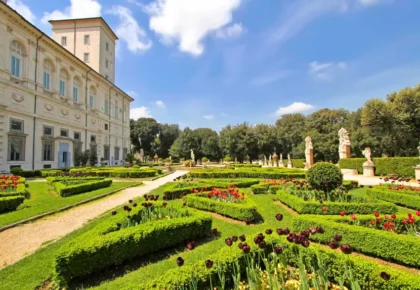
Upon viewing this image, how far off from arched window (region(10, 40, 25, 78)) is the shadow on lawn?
27006 mm

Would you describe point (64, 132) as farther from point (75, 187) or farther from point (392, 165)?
point (392, 165)

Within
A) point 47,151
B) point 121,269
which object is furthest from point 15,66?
point 121,269

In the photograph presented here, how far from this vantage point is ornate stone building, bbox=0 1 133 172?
837 inches

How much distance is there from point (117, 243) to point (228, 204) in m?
3.77

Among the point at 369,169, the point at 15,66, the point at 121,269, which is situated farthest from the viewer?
the point at 15,66

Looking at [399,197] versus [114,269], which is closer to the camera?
[114,269]

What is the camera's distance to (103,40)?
135 ft

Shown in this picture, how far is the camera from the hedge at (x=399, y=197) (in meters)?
7.87

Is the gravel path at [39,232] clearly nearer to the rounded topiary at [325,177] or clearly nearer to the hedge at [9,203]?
the hedge at [9,203]

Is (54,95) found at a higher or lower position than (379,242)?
higher

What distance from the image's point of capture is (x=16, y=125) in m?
21.9

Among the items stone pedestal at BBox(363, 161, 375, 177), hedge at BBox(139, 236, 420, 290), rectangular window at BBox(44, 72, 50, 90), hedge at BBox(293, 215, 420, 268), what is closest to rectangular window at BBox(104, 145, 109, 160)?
rectangular window at BBox(44, 72, 50, 90)

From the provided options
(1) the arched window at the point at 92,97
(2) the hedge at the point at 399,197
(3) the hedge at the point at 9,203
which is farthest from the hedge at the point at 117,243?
(1) the arched window at the point at 92,97

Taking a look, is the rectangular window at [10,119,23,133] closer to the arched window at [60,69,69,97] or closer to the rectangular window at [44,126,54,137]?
the rectangular window at [44,126,54,137]
